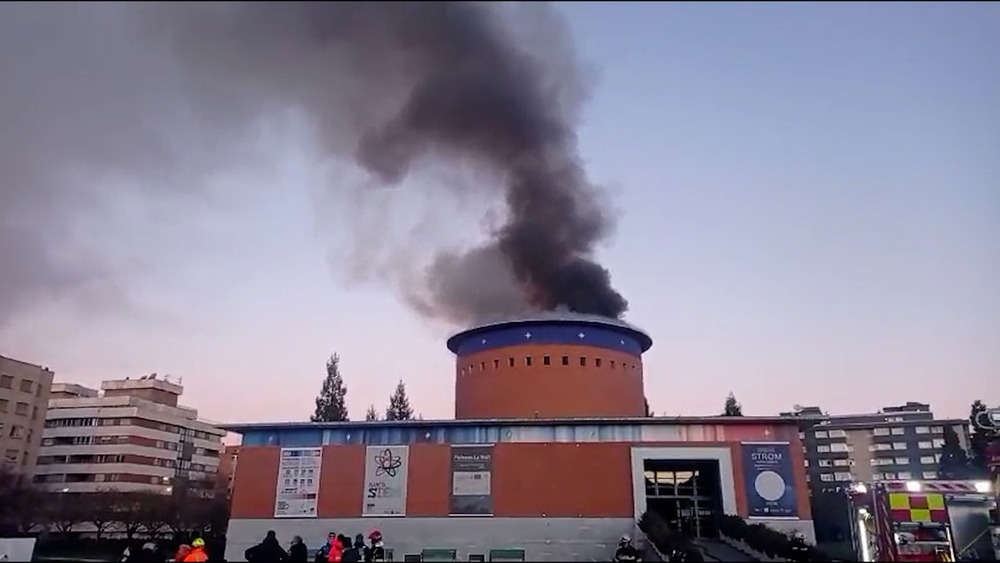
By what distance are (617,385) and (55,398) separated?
64.6m

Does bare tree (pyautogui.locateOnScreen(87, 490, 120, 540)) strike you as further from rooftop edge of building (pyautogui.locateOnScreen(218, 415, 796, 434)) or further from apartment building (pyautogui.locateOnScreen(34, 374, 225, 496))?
rooftop edge of building (pyautogui.locateOnScreen(218, 415, 796, 434))

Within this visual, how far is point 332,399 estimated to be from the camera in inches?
2341

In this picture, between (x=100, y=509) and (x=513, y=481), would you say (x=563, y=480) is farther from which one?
(x=100, y=509)

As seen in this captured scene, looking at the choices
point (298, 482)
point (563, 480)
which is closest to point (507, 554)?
point (563, 480)

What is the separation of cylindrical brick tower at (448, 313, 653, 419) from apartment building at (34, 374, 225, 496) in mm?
37092

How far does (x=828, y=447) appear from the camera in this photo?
7725 cm

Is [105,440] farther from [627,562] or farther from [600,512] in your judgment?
[627,562]

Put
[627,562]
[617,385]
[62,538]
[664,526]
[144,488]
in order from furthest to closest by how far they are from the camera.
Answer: [144,488], [62,538], [617,385], [664,526], [627,562]

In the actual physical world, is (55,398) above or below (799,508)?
above

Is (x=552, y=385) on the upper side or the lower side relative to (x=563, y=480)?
upper

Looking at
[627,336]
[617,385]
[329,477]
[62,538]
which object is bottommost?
[62,538]

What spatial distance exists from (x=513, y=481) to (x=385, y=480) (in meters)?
4.67

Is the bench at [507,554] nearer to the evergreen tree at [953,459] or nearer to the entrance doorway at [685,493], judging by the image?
the entrance doorway at [685,493]

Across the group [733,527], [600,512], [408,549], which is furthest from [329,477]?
[733,527]
